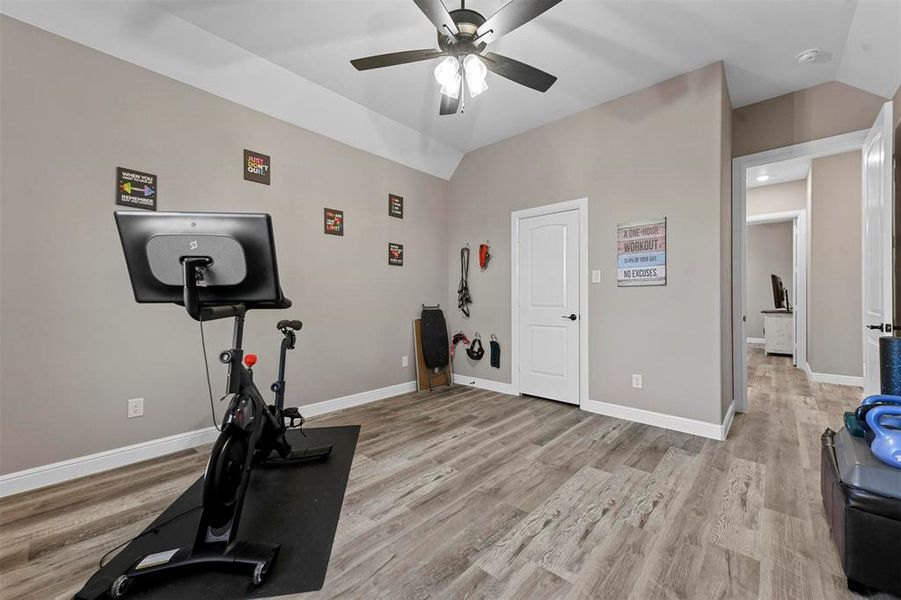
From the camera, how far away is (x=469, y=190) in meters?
4.68

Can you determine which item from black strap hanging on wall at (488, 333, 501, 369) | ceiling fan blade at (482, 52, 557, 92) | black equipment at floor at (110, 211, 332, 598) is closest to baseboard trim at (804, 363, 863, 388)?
black strap hanging on wall at (488, 333, 501, 369)

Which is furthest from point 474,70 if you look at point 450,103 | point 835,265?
point 835,265

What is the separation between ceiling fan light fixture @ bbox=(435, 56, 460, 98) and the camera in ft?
7.04

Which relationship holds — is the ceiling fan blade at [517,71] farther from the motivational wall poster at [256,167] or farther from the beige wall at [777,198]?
the beige wall at [777,198]

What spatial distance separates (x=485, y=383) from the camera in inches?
177

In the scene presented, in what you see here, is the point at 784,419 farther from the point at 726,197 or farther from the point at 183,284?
the point at 183,284

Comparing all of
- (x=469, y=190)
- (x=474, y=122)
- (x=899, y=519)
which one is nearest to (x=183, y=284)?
(x=899, y=519)

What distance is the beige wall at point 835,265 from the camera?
441 centimetres

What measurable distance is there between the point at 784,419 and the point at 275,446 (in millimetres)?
4259

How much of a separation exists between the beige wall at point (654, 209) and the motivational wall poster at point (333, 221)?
194 cm

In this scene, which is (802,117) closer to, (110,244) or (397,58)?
(397,58)

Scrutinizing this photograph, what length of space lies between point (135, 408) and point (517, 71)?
3361mm

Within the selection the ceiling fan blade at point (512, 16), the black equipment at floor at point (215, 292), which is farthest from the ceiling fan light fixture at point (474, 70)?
the black equipment at floor at point (215, 292)

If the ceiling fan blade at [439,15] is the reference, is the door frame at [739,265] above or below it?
below
